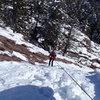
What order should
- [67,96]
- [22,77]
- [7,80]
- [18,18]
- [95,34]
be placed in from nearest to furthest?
[67,96]
[7,80]
[22,77]
[18,18]
[95,34]

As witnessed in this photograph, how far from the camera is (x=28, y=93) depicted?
6.48m

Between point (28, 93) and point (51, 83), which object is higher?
point (28, 93)

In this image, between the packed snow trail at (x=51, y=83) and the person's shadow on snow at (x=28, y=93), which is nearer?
the person's shadow on snow at (x=28, y=93)

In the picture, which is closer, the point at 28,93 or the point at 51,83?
the point at 28,93

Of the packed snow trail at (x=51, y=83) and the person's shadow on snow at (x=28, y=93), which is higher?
the person's shadow on snow at (x=28, y=93)

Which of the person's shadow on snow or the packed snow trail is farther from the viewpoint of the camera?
the packed snow trail

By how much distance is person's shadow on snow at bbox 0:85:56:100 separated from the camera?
6.03 metres

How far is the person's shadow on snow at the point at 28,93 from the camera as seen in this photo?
6.03 metres

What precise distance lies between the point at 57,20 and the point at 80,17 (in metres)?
55.1

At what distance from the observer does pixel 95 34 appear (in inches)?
3418

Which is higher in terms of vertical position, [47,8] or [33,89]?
[47,8]

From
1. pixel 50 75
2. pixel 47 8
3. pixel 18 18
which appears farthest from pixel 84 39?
pixel 50 75

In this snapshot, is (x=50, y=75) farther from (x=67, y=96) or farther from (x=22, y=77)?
(x=67, y=96)

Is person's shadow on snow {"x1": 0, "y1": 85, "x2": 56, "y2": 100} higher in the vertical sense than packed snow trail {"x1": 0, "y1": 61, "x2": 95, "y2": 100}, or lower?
higher
